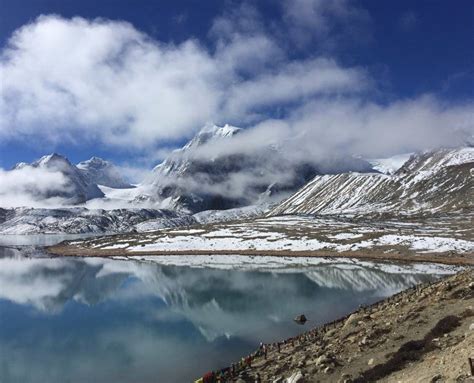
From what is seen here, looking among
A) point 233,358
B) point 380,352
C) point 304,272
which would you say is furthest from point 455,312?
point 304,272

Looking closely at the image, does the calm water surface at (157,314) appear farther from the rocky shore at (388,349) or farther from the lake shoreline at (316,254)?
the lake shoreline at (316,254)

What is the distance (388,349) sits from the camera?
2997cm

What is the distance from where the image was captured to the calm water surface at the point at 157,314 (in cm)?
3941

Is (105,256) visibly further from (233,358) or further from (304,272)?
(233,358)

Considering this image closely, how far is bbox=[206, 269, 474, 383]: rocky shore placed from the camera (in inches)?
971

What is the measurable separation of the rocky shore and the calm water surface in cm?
581

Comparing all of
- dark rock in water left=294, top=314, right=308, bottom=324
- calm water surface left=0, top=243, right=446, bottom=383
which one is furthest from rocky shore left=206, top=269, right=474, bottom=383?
dark rock in water left=294, top=314, right=308, bottom=324

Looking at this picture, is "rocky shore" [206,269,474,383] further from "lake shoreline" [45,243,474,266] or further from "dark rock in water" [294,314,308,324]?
"lake shoreline" [45,243,474,266]

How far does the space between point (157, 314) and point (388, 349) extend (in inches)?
1489

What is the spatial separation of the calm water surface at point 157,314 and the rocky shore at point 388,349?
5.81 m

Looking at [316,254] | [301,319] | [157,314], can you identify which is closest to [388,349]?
[301,319]

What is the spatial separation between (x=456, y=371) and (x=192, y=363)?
22961 mm

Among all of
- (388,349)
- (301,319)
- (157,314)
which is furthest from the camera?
(157,314)

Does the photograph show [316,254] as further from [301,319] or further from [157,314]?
[301,319]
